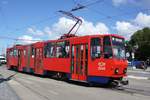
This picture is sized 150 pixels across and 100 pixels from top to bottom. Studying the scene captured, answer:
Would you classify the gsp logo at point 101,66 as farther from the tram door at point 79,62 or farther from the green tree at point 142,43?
the green tree at point 142,43

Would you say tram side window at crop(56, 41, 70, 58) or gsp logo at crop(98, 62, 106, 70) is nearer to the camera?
gsp logo at crop(98, 62, 106, 70)

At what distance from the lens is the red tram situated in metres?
20.2

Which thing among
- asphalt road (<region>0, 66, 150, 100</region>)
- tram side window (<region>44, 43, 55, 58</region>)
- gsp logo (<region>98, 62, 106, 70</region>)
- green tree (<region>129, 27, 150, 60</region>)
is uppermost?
green tree (<region>129, 27, 150, 60</region>)

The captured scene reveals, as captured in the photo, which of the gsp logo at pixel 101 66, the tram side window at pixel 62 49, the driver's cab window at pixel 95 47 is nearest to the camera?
the gsp logo at pixel 101 66

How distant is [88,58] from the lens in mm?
21344

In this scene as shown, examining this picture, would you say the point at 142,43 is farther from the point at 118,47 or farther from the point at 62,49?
the point at 118,47

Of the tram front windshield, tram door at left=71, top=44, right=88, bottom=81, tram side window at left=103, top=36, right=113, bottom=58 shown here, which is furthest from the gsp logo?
tram door at left=71, top=44, right=88, bottom=81

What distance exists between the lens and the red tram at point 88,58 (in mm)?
20156

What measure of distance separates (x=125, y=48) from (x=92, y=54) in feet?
6.64

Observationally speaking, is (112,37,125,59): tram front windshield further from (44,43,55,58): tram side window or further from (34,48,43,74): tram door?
(34,48,43,74): tram door

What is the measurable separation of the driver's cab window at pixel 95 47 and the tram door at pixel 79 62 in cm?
61

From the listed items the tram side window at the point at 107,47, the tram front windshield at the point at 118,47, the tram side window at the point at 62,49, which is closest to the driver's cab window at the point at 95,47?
the tram side window at the point at 107,47

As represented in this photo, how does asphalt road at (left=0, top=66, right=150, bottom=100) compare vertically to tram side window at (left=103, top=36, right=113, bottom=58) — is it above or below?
below

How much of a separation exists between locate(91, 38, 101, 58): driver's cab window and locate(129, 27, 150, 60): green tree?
82261mm
